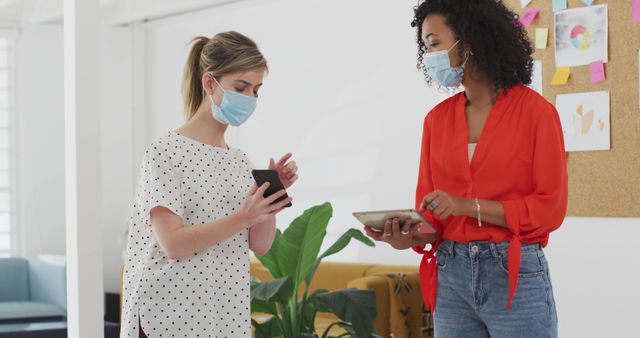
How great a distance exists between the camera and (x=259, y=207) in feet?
6.58

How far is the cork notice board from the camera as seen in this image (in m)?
3.69

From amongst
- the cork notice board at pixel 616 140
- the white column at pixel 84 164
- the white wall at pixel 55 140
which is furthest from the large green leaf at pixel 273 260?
the white wall at pixel 55 140

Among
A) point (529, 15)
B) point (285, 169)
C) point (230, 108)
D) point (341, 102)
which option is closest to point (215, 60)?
point (230, 108)

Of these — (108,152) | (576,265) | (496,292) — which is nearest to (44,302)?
(108,152)

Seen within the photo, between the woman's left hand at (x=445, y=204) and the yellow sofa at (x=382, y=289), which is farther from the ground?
the woman's left hand at (x=445, y=204)

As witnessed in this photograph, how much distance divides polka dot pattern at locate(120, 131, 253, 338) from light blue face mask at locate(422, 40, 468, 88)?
0.54 meters

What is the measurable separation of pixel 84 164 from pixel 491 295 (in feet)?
4.09

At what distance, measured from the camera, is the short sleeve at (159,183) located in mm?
1970

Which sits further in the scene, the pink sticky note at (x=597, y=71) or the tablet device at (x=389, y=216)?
the pink sticky note at (x=597, y=71)

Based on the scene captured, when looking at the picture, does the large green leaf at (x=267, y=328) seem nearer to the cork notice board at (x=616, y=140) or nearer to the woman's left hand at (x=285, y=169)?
the cork notice board at (x=616, y=140)

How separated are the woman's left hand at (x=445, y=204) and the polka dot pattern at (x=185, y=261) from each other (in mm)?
458

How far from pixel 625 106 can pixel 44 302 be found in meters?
4.55

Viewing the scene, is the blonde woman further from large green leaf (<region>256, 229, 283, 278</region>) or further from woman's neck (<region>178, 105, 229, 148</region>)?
large green leaf (<region>256, 229, 283, 278</region>)

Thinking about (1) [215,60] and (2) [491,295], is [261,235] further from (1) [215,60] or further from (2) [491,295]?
(2) [491,295]
